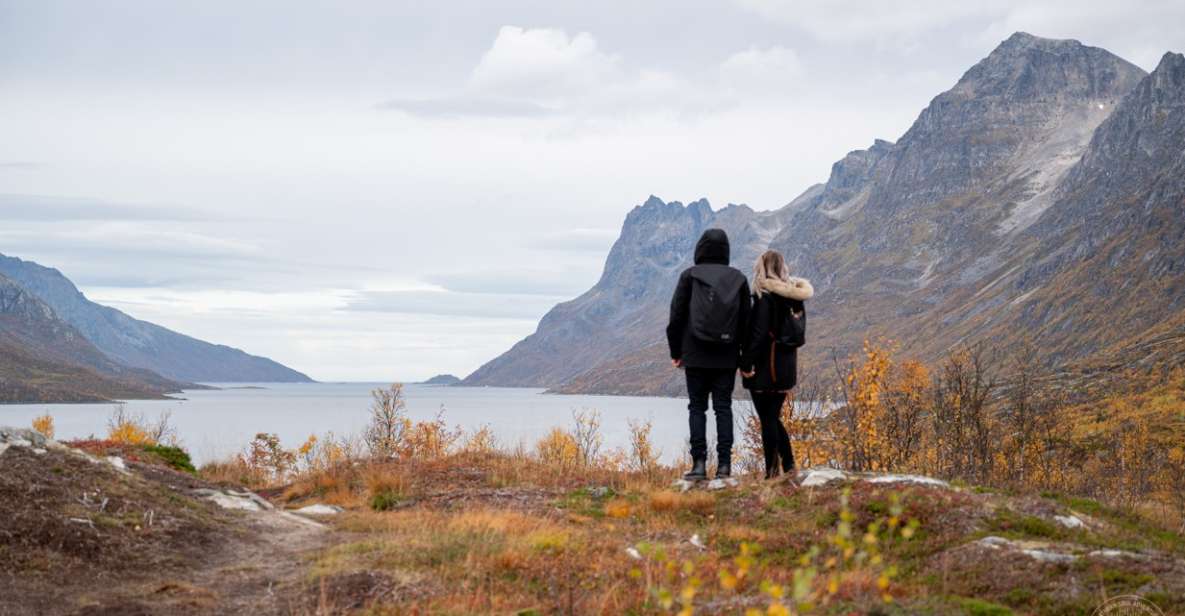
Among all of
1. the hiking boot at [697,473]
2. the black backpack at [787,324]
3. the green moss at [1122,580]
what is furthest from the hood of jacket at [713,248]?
the green moss at [1122,580]

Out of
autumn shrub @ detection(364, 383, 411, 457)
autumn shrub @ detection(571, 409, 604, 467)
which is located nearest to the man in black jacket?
autumn shrub @ detection(571, 409, 604, 467)

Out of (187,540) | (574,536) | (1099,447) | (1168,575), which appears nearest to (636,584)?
(574,536)

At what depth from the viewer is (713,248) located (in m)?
13.1

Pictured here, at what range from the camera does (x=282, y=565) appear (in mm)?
9250

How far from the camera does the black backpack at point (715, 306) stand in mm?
12695

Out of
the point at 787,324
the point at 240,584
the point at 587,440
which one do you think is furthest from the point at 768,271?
the point at 587,440

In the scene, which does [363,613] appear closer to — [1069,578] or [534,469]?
[1069,578]

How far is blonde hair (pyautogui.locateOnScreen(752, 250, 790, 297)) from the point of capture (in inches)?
508

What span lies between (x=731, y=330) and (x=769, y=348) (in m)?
0.65

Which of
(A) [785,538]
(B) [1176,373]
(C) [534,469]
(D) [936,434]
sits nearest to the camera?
(A) [785,538]

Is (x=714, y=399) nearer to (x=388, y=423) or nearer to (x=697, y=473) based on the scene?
(x=697, y=473)

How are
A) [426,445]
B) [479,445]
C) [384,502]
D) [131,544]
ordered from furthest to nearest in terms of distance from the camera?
[479,445]
[426,445]
[384,502]
[131,544]

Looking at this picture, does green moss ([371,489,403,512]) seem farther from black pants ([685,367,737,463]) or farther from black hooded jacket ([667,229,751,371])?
black hooded jacket ([667,229,751,371])

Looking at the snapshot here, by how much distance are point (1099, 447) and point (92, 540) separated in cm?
7792
